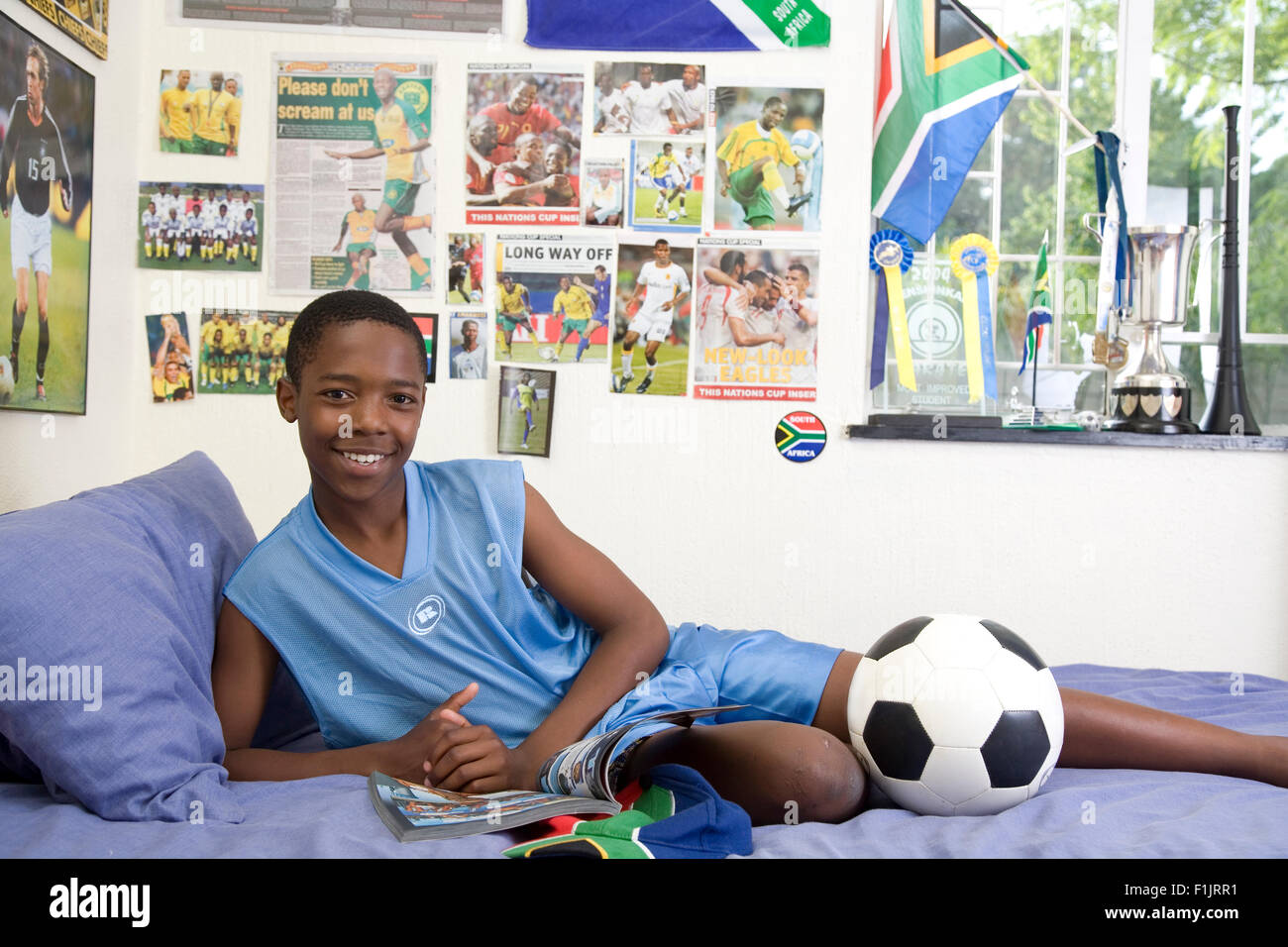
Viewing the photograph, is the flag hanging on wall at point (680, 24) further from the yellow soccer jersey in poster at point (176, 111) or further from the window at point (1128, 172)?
the yellow soccer jersey in poster at point (176, 111)

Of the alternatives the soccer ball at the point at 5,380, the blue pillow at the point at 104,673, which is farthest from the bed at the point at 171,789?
the soccer ball at the point at 5,380

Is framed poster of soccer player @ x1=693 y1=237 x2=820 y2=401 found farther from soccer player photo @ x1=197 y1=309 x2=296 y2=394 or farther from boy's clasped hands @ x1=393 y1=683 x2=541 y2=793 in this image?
boy's clasped hands @ x1=393 y1=683 x2=541 y2=793

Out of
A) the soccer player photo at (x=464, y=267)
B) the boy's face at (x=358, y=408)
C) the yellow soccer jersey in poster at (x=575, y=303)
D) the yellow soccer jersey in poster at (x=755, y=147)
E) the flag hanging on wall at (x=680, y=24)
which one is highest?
the flag hanging on wall at (x=680, y=24)

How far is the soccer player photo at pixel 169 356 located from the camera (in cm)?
204

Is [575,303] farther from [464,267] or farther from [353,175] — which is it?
[353,175]

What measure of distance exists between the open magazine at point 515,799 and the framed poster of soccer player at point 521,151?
133 cm

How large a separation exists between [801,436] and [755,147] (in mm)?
590

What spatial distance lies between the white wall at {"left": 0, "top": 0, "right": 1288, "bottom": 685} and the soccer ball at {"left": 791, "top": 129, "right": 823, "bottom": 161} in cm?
4

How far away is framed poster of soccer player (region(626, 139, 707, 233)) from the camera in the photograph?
2.09 m

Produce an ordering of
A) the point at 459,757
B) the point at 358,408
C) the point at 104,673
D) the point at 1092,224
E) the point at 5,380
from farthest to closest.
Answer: the point at 1092,224, the point at 5,380, the point at 358,408, the point at 459,757, the point at 104,673

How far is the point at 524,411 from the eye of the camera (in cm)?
209

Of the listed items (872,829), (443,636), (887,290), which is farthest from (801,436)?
(872,829)
